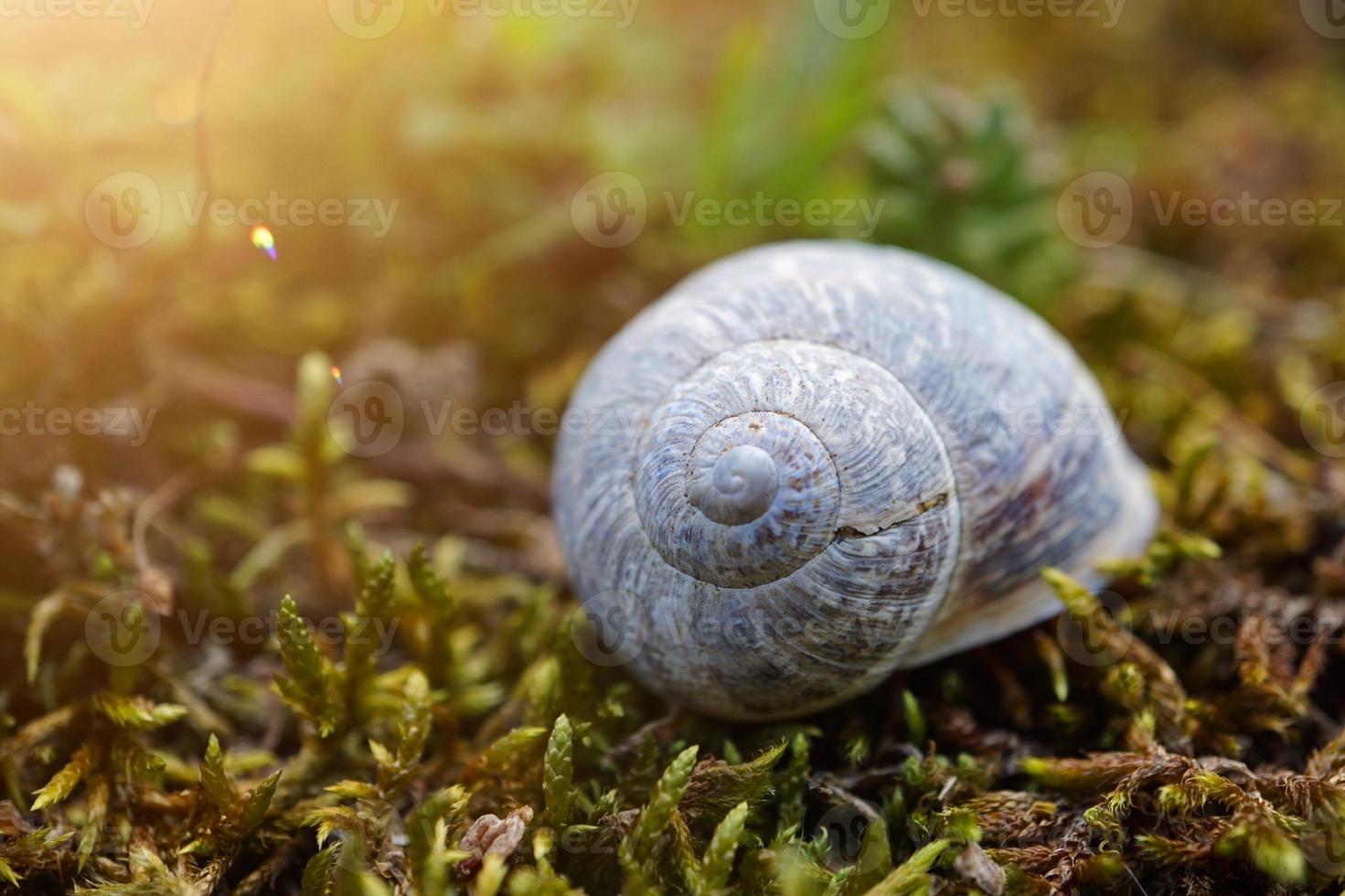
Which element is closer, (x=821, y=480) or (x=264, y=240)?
(x=821, y=480)

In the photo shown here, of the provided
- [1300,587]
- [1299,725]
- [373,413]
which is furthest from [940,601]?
[373,413]

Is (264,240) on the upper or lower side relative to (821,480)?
upper

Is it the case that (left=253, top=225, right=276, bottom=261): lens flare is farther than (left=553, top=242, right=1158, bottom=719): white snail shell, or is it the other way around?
(left=253, top=225, right=276, bottom=261): lens flare

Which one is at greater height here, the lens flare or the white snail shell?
the lens flare

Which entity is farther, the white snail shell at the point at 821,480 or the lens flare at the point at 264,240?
the lens flare at the point at 264,240
